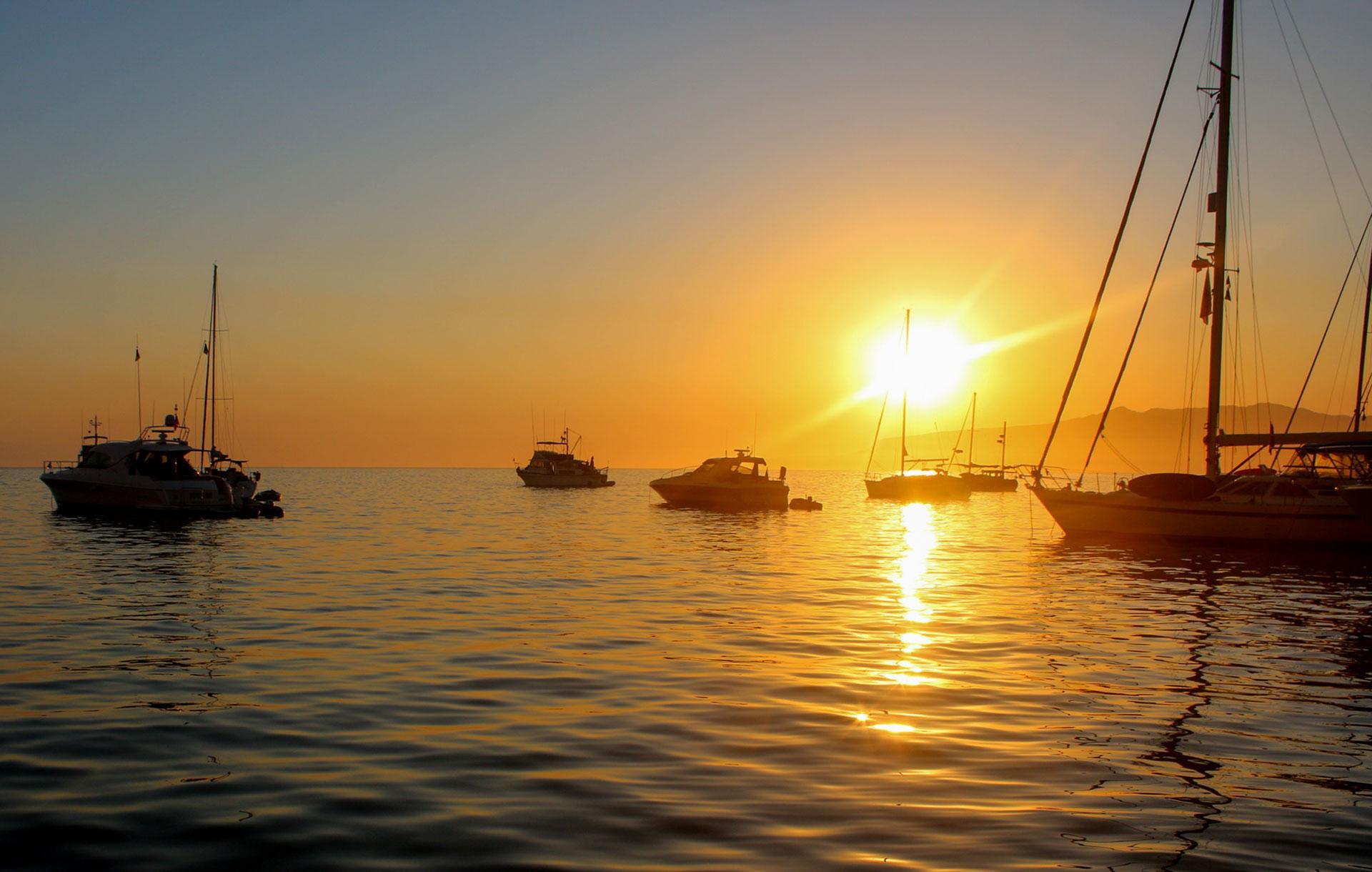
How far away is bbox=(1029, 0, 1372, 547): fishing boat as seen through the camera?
1547 inches

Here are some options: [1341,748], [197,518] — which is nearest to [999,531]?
[197,518]

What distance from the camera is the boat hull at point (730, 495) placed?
7294cm

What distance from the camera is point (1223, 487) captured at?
1604 inches

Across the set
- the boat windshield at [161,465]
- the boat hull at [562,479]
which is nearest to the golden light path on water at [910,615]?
the boat windshield at [161,465]

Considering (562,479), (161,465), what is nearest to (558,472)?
(562,479)

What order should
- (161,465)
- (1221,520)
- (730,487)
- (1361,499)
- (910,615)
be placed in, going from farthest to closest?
(730,487), (161,465), (1221,520), (1361,499), (910,615)

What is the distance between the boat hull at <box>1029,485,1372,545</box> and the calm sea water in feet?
41.1

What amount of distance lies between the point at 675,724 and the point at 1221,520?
3573 cm

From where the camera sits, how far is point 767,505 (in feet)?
240

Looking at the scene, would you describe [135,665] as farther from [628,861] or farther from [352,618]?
[628,861]

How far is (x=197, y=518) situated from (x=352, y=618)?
38579 millimetres

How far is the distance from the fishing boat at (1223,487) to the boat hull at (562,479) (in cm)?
8310

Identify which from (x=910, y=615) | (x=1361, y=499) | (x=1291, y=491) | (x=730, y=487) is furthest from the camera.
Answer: (x=730, y=487)

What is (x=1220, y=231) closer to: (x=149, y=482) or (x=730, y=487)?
(x=730, y=487)
